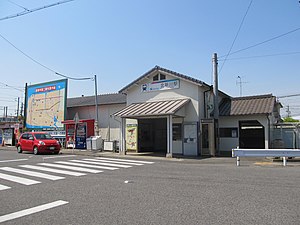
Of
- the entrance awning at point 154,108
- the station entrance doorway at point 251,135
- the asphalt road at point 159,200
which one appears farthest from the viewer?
the station entrance doorway at point 251,135

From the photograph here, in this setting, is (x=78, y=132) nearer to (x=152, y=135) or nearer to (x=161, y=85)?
(x=152, y=135)

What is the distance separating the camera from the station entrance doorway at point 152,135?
891 inches

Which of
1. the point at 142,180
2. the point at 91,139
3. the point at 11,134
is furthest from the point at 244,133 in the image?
the point at 11,134

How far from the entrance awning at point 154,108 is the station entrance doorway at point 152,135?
6.66 ft

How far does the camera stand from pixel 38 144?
19.5m

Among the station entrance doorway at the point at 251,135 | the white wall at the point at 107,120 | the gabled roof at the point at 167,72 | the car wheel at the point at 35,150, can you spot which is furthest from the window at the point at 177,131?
the car wheel at the point at 35,150

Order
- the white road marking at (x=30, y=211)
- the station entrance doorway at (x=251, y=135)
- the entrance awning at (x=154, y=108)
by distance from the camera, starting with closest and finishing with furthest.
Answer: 1. the white road marking at (x=30, y=211)
2. the entrance awning at (x=154, y=108)
3. the station entrance doorway at (x=251, y=135)

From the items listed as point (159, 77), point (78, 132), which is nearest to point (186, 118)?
point (159, 77)

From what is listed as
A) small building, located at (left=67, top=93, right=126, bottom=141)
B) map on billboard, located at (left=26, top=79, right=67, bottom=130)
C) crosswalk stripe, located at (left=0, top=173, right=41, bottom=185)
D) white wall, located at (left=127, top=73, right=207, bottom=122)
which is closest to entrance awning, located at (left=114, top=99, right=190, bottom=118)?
white wall, located at (left=127, top=73, right=207, bottom=122)

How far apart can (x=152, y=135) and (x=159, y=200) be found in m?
17.3

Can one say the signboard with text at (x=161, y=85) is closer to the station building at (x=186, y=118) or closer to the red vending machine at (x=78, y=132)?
the station building at (x=186, y=118)

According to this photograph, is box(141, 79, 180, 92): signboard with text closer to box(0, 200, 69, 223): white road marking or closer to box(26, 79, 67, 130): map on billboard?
box(26, 79, 67, 130): map on billboard

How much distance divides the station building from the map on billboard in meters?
6.79

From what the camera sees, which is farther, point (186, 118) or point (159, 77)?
point (159, 77)
